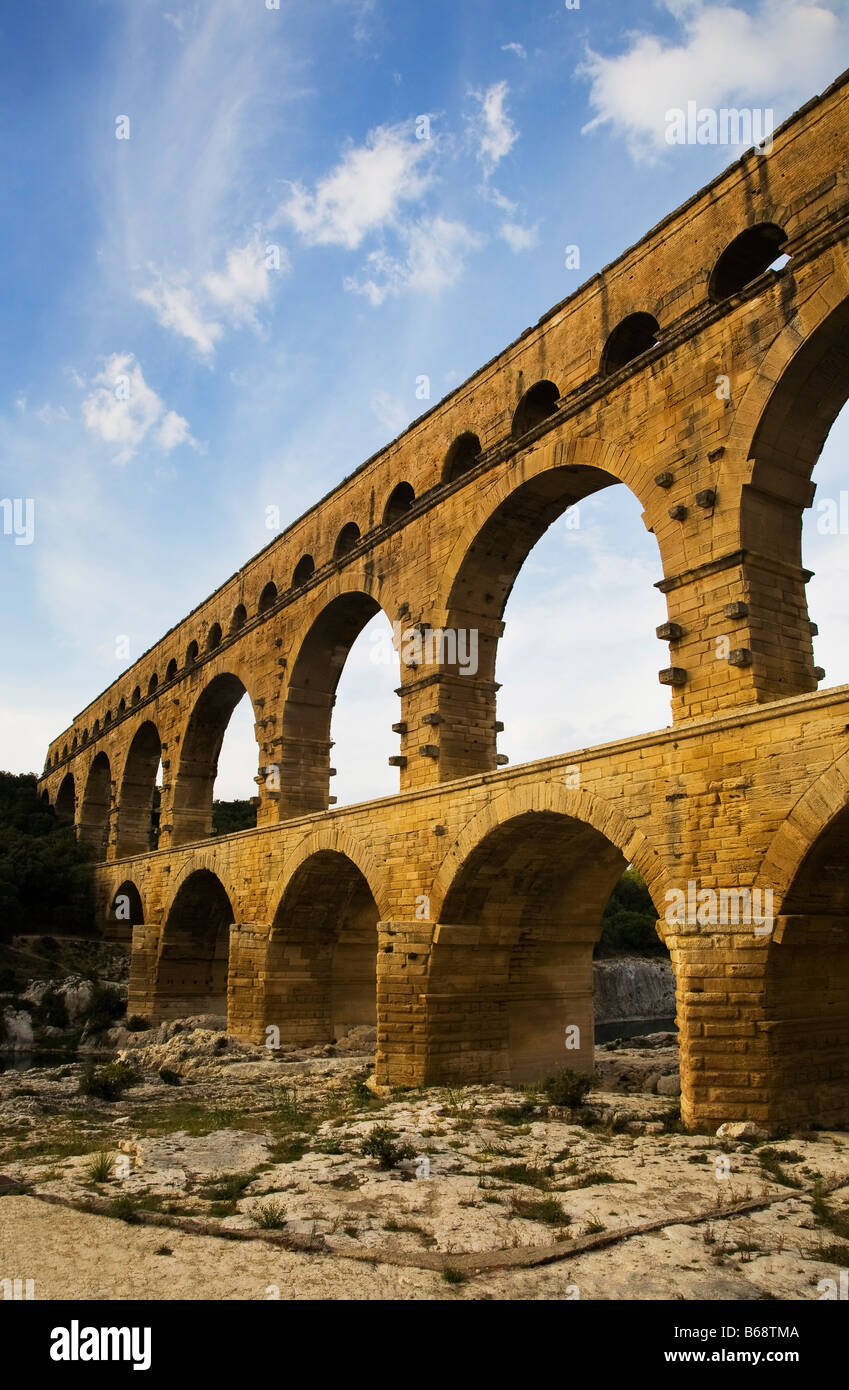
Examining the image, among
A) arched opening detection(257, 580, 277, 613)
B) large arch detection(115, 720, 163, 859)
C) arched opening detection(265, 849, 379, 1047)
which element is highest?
arched opening detection(257, 580, 277, 613)

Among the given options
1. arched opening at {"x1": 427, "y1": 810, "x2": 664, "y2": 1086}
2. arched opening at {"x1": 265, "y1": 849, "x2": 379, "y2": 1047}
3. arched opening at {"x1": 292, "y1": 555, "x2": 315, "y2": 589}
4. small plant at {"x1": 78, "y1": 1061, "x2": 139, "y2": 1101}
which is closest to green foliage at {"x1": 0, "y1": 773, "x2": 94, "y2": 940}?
arched opening at {"x1": 265, "y1": 849, "x2": 379, "y2": 1047}

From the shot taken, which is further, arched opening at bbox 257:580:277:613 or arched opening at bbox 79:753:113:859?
arched opening at bbox 79:753:113:859

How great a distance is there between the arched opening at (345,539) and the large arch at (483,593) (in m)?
4.32

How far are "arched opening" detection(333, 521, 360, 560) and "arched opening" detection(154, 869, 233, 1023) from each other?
344 inches

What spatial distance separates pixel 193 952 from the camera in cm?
2311

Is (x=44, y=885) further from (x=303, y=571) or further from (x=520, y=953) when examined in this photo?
(x=520, y=953)

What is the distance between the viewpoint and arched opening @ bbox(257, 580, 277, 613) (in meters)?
21.3

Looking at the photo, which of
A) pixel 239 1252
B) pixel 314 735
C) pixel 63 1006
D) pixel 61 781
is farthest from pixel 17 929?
pixel 239 1252

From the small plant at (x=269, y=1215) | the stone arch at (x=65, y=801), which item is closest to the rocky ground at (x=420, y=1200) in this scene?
the small plant at (x=269, y=1215)

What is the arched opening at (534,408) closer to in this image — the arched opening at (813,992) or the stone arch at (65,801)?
the arched opening at (813,992)

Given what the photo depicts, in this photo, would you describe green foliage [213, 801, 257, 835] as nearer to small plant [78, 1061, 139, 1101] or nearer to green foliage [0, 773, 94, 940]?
green foliage [0, 773, 94, 940]

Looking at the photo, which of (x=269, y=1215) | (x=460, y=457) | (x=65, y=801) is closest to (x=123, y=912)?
(x=65, y=801)

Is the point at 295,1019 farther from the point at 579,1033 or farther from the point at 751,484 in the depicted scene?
the point at 751,484
